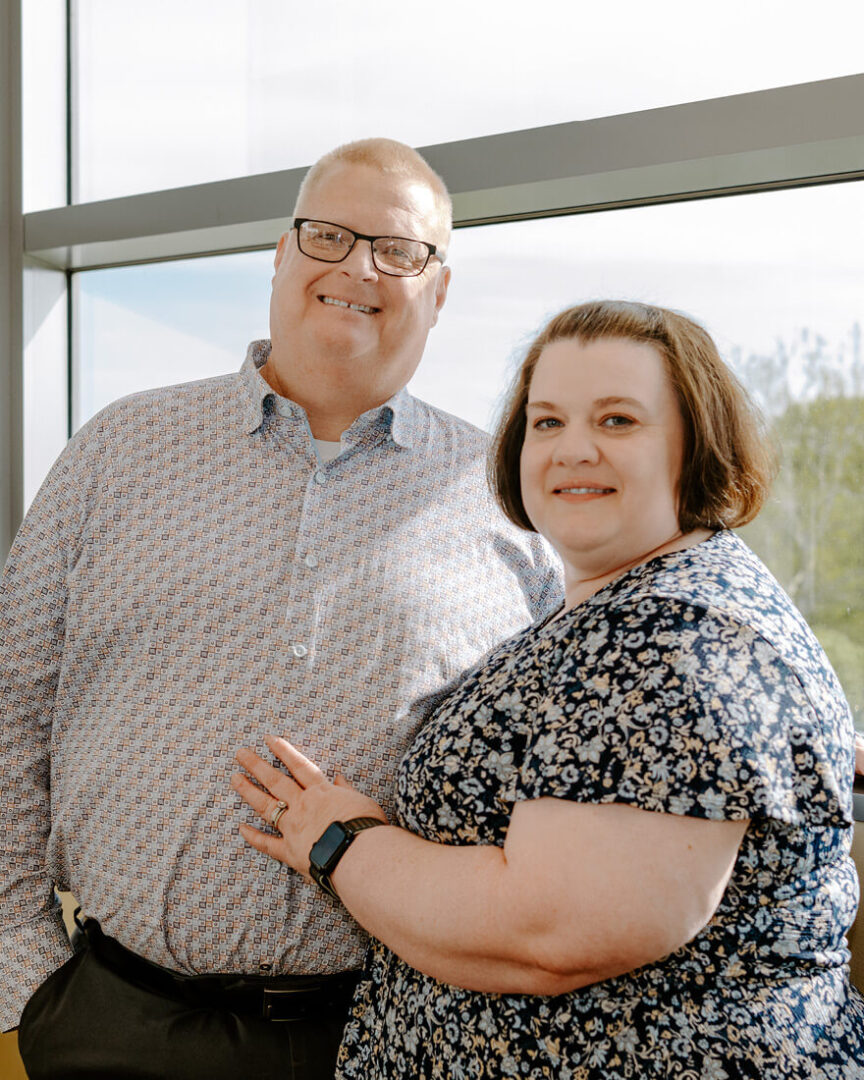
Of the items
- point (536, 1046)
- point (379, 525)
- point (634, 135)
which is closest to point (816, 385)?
point (634, 135)

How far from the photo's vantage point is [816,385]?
177 centimetres

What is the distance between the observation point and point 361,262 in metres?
1.53

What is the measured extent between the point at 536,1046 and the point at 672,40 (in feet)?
5.62

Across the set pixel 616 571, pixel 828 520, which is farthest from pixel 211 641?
pixel 828 520

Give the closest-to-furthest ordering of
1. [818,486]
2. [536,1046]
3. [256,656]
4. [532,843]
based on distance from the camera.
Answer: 1. [532,843]
2. [536,1046]
3. [256,656]
4. [818,486]

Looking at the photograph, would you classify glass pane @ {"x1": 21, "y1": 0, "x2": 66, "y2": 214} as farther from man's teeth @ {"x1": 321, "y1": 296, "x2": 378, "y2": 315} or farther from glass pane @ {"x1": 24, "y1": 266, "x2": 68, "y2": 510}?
man's teeth @ {"x1": 321, "y1": 296, "x2": 378, "y2": 315}

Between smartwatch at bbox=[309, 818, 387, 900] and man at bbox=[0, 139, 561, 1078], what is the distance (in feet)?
0.44

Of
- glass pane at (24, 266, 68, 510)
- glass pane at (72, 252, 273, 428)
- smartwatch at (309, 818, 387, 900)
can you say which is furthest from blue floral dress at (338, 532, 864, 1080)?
glass pane at (24, 266, 68, 510)

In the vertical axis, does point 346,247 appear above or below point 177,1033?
above

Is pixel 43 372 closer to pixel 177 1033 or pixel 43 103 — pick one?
pixel 43 103

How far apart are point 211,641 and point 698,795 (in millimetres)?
781

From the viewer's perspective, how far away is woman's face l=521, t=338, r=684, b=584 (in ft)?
3.84

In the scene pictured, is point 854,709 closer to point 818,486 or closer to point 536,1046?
point 818,486

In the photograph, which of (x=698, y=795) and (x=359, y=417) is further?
(x=359, y=417)
